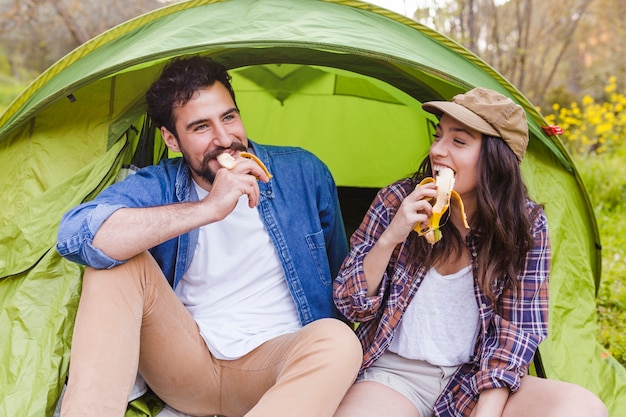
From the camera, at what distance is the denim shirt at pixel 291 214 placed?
6.82ft

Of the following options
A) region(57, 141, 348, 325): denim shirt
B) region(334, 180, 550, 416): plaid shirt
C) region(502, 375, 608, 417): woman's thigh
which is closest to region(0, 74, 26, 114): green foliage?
region(57, 141, 348, 325): denim shirt

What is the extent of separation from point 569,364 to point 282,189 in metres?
1.15

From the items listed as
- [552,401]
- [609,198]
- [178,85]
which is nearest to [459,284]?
[552,401]

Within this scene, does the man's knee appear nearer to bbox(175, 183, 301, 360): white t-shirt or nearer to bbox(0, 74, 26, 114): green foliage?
bbox(175, 183, 301, 360): white t-shirt

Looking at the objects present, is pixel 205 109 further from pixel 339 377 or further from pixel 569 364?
pixel 569 364

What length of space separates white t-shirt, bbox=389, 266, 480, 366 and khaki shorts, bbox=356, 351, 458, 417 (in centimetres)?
2

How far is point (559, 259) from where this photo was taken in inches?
96.5

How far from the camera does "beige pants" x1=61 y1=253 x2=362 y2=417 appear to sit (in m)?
1.63

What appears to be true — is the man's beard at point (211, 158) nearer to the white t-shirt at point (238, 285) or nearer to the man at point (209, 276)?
the man at point (209, 276)

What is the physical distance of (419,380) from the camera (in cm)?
193

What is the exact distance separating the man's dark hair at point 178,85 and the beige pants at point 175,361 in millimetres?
545

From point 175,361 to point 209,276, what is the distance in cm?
30

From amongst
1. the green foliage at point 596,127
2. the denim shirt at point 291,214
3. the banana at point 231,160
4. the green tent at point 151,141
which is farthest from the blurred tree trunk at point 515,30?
the banana at point 231,160

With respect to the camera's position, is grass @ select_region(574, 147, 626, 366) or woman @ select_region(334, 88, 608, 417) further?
grass @ select_region(574, 147, 626, 366)
